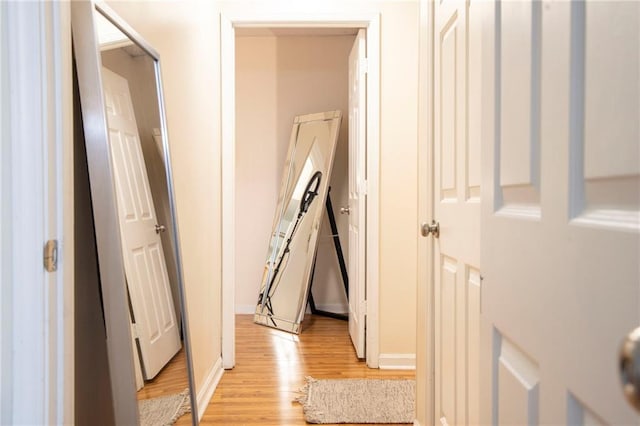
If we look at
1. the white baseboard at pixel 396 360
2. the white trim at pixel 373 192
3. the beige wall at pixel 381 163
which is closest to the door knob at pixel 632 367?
the beige wall at pixel 381 163

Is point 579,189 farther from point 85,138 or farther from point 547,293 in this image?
point 85,138

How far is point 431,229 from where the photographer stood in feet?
5.99

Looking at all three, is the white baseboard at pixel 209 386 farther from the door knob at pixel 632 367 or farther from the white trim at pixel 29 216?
the door knob at pixel 632 367

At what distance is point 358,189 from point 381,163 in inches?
10.1

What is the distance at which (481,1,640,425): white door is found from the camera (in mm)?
500

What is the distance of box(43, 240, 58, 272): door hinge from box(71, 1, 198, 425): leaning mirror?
0.31m

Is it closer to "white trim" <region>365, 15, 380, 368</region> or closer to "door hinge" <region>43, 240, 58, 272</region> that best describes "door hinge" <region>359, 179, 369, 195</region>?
"white trim" <region>365, 15, 380, 368</region>

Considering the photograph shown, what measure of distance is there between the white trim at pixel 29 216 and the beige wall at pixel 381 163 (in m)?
1.35

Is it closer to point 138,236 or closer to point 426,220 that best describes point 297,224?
point 426,220

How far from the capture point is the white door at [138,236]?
138 cm

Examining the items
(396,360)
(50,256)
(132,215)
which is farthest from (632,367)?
(396,360)

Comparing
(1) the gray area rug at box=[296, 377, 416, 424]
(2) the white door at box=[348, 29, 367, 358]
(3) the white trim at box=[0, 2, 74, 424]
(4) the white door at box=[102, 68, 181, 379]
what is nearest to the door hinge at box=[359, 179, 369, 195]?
(2) the white door at box=[348, 29, 367, 358]

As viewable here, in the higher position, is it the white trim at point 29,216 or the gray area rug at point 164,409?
the white trim at point 29,216

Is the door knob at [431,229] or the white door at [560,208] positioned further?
the door knob at [431,229]
